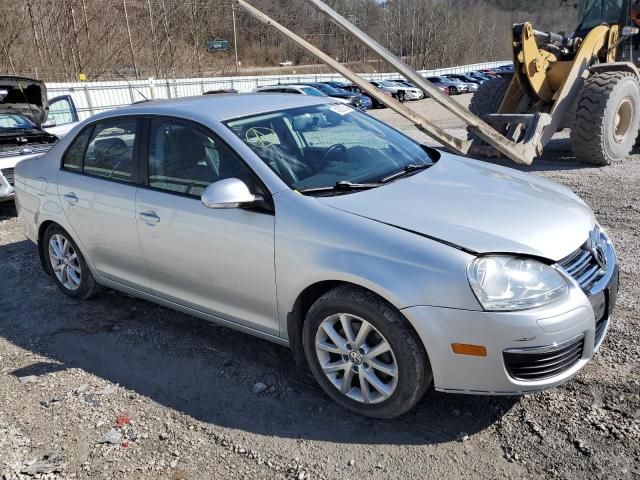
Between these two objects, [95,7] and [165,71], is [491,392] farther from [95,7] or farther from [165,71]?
[95,7]

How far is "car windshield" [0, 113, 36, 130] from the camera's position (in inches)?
346

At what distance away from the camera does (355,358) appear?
2832 millimetres

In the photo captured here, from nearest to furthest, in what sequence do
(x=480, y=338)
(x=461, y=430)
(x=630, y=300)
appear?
(x=480, y=338) → (x=461, y=430) → (x=630, y=300)

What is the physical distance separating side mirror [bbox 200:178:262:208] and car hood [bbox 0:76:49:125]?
8075 mm

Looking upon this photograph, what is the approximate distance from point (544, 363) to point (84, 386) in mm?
2683

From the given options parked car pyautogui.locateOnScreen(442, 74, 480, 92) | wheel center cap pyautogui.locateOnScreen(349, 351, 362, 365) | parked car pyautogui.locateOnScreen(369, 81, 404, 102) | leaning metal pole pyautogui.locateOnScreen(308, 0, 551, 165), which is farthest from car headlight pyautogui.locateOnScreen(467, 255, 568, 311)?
parked car pyautogui.locateOnScreen(442, 74, 480, 92)

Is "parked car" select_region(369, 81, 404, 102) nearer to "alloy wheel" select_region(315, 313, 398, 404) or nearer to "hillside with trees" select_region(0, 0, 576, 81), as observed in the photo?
"hillside with trees" select_region(0, 0, 576, 81)

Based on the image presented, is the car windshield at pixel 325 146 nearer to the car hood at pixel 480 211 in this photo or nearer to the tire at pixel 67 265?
the car hood at pixel 480 211

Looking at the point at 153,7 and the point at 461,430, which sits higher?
the point at 153,7

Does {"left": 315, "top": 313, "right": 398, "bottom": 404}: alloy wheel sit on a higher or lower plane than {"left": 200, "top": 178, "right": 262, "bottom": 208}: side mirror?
lower

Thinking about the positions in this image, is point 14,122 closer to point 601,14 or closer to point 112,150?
point 112,150

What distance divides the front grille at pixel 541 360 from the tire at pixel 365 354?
1.30ft

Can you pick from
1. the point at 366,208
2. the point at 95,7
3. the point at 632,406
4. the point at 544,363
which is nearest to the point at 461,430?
the point at 544,363

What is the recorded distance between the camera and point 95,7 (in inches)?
1896
